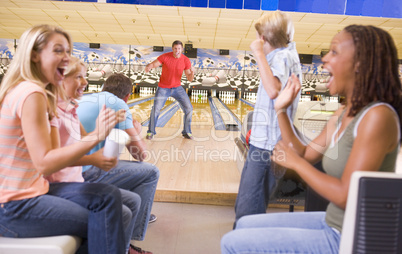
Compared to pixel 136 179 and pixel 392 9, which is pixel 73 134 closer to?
pixel 136 179

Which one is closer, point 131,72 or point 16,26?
point 16,26

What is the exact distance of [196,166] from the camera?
3418 mm

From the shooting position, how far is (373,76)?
969mm

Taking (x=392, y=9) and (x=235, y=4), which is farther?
(x=235, y=4)

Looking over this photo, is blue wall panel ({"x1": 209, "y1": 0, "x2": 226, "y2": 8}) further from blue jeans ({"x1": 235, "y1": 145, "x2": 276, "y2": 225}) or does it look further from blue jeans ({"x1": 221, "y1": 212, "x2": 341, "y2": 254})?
blue jeans ({"x1": 221, "y1": 212, "x2": 341, "y2": 254})

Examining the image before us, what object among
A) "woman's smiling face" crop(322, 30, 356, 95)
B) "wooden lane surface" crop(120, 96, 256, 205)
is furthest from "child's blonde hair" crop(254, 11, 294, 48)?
"wooden lane surface" crop(120, 96, 256, 205)

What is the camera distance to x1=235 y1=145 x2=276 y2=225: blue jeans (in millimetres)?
1516

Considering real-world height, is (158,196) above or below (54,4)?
below

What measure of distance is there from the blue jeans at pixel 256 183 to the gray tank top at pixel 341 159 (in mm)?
444

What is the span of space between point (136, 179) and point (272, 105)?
0.80 m

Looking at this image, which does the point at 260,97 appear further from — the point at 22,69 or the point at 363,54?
the point at 22,69

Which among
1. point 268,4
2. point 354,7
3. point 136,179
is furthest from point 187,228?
point 354,7

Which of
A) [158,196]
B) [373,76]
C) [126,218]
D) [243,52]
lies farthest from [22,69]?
[243,52]

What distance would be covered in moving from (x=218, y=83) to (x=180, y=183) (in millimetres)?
10591
